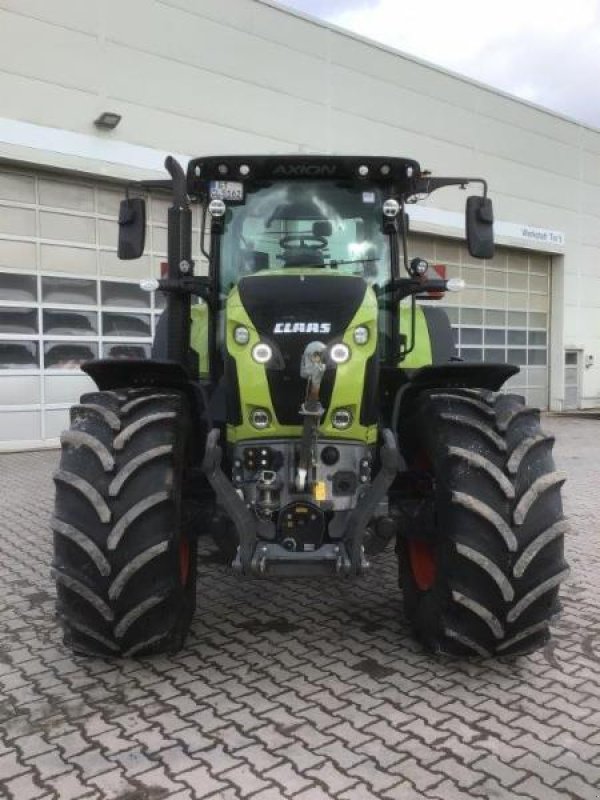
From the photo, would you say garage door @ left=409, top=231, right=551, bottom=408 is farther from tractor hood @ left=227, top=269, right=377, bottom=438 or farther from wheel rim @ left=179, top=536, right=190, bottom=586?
wheel rim @ left=179, top=536, right=190, bottom=586

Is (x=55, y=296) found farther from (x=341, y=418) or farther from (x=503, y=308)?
(x=503, y=308)

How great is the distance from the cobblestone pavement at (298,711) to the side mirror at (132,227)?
211 cm

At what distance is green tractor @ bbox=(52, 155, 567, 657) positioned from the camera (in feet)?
10.9

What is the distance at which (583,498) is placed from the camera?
813 centimetres

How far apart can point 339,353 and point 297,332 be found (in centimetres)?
22

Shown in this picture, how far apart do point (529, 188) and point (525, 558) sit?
1647 cm

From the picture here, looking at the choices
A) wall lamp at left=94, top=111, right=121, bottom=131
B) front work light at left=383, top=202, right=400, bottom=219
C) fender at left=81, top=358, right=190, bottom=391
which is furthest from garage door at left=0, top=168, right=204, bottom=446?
front work light at left=383, top=202, right=400, bottom=219

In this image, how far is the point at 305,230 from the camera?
4.32 meters

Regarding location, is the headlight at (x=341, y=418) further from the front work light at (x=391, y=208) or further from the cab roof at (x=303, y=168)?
the cab roof at (x=303, y=168)

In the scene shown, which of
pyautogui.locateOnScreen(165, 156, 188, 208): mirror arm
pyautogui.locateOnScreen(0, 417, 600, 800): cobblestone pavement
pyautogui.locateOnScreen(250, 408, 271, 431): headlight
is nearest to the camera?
pyautogui.locateOnScreen(0, 417, 600, 800): cobblestone pavement

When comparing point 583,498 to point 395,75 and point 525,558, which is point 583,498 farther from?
point 395,75

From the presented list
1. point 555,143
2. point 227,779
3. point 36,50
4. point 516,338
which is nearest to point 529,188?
point 555,143

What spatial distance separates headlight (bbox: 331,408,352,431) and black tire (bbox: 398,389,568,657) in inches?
16.1

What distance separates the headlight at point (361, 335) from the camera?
3.58 m
